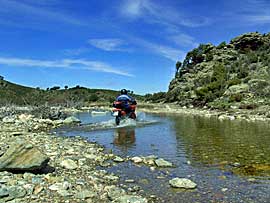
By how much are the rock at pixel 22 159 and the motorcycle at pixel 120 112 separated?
16256 mm

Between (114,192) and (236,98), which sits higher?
(236,98)

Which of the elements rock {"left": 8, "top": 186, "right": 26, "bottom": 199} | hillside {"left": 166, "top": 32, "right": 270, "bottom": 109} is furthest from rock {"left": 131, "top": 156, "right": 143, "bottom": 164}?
hillside {"left": 166, "top": 32, "right": 270, "bottom": 109}

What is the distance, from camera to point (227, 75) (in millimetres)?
61312

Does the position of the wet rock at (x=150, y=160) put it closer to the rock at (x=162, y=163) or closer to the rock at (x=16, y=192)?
the rock at (x=162, y=163)

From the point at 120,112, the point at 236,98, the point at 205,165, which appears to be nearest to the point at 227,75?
the point at 236,98

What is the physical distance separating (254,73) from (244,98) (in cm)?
1566

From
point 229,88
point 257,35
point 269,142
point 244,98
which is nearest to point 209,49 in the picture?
point 257,35

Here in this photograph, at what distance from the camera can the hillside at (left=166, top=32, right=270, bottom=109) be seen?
43.5 m

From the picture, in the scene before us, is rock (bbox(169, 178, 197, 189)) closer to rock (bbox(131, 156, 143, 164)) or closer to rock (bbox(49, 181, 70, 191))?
rock (bbox(49, 181, 70, 191))

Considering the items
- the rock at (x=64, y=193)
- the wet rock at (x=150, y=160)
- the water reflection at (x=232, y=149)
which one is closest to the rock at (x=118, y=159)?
the wet rock at (x=150, y=160)

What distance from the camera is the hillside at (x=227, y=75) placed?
43459 mm

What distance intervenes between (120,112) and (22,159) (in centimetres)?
1672

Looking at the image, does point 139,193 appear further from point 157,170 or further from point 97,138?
point 97,138

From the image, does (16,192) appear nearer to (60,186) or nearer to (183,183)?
(60,186)
